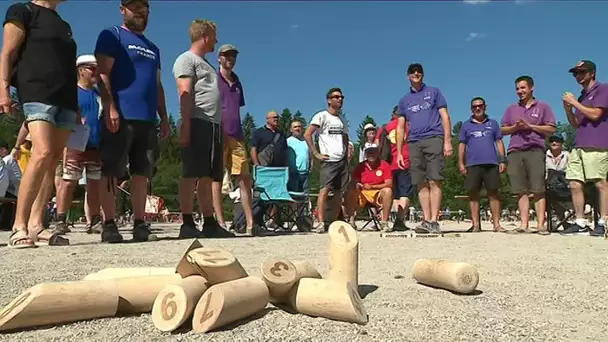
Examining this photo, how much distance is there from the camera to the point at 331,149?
814 cm

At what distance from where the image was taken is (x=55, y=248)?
4363 millimetres

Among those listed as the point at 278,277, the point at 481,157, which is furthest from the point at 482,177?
the point at 278,277

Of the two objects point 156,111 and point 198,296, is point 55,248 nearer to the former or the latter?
point 156,111

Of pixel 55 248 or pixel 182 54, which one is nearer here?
pixel 55 248

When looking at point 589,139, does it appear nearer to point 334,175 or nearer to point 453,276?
point 334,175

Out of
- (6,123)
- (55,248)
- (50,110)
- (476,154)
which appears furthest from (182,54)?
(6,123)

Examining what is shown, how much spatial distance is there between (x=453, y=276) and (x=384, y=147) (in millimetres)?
6754

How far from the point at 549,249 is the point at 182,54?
408 centimetres

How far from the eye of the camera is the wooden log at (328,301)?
2221 mm

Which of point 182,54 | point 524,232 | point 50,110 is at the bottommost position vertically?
point 524,232

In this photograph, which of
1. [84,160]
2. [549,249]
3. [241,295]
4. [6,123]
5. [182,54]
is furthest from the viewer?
[6,123]

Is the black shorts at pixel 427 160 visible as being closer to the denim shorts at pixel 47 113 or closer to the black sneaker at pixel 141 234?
the black sneaker at pixel 141 234

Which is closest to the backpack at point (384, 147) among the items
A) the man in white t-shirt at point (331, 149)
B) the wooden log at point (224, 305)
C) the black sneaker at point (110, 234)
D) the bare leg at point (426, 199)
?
the man in white t-shirt at point (331, 149)

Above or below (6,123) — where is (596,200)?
below
